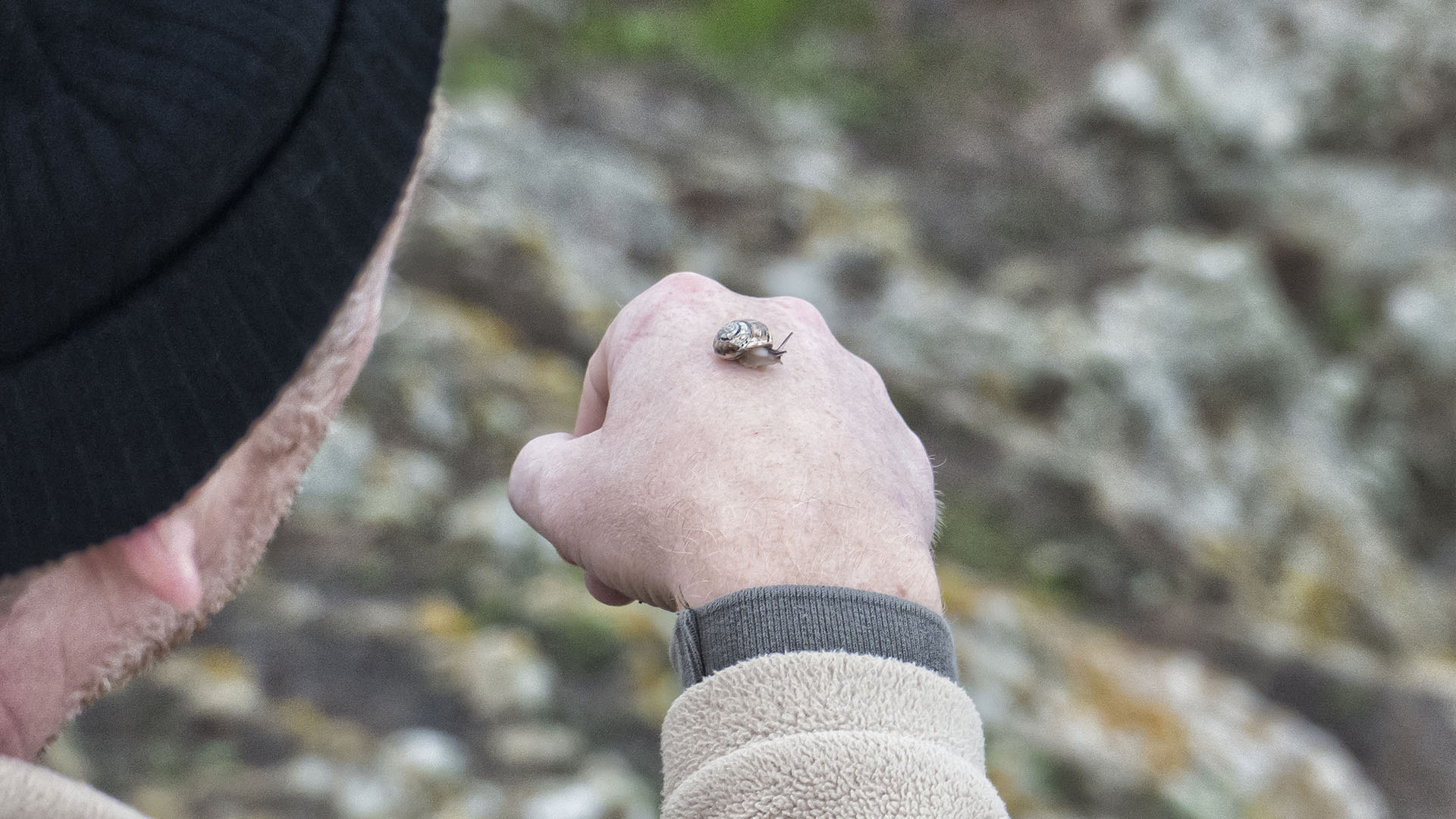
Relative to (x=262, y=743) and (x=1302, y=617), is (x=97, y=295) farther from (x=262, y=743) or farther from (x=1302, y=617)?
(x=1302, y=617)

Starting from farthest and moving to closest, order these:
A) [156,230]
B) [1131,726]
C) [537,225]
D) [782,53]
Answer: [782,53]
[537,225]
[1131,726]
[156,230]

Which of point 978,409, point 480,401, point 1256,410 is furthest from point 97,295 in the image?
point 1256,410

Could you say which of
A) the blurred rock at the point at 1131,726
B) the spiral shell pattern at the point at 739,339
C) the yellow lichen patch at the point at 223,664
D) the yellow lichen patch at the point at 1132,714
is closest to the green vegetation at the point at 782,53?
the blurred rock at the point at 1131,726

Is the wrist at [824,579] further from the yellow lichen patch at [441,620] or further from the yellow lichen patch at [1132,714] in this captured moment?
the yellow lichen patch at [1132,714]

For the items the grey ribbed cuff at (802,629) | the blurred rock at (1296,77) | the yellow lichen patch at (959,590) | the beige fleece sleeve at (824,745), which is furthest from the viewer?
the blurred rock at (1296,77)

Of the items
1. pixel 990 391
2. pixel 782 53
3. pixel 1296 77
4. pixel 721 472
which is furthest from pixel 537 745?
pixel 1296 77

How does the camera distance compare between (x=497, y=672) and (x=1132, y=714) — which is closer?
(x=497, y=672)

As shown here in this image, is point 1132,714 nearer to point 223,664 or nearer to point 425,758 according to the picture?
point 425,758
